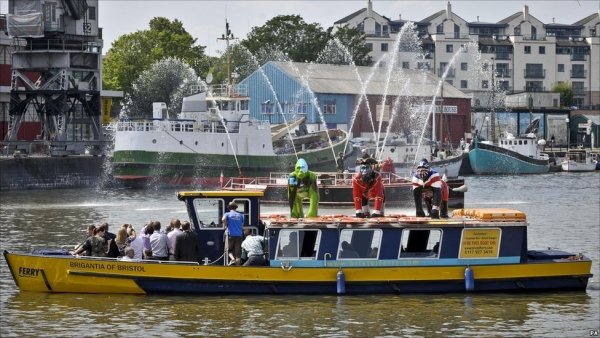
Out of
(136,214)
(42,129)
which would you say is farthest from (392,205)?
(42,129)

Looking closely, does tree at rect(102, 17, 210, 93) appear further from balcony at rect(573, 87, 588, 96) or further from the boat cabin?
the boat cabin

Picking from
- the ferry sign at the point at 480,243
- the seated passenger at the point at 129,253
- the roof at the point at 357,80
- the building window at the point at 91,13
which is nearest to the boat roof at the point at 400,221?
the ferry sign at the point at 480,243

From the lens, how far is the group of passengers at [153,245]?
Result: 101 feet

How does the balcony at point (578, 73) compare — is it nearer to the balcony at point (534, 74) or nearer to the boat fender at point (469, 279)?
the balcony at point (534, 74)

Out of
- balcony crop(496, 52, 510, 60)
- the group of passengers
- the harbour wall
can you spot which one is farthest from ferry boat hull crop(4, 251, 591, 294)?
balcony crop(496, 52, 510, 60)

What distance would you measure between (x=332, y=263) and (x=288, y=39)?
120 metres

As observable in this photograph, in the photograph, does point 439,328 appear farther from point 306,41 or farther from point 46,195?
point 306,41

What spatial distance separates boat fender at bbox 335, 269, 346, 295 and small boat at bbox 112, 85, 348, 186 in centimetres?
5082

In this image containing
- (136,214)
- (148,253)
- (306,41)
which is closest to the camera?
(148,253)

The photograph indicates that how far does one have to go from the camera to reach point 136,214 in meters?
57.9

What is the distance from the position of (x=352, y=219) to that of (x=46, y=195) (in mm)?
47094

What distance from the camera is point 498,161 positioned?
11031cm

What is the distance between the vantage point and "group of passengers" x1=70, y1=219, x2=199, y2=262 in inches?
1217

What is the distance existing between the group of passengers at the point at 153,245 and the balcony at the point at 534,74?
459 ft
